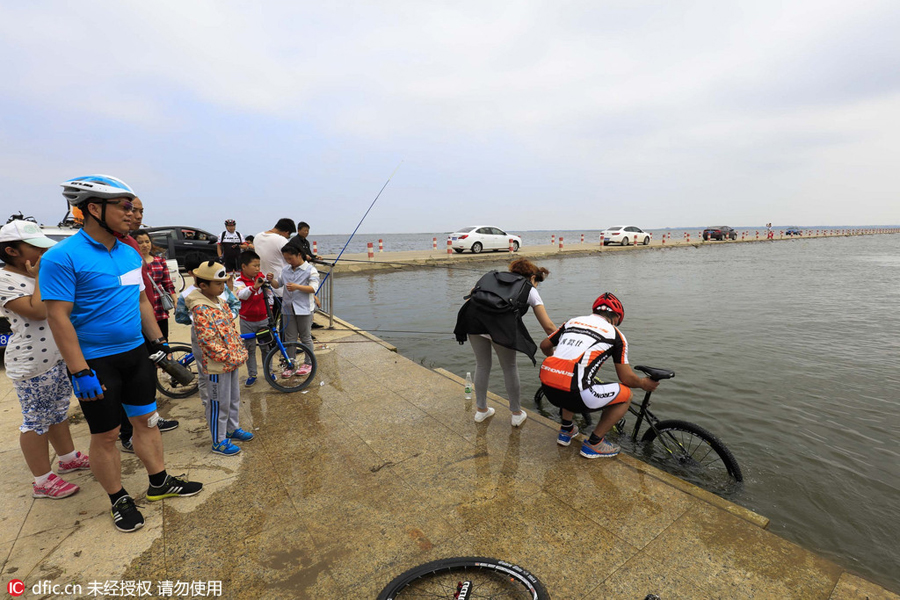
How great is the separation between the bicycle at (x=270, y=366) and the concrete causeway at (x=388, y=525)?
3.32 ft

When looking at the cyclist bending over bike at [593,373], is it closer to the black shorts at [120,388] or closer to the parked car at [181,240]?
the black shorts at [120,388]

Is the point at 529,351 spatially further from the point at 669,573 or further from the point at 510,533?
the point at 669,573

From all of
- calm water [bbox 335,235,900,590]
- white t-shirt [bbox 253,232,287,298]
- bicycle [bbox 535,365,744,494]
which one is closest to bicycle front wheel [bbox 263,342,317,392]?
white t-shirt [bbox 253,232,287,298]

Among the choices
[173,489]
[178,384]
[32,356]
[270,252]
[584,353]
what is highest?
[270,252]

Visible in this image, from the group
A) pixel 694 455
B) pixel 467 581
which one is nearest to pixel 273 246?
pixel 467 581

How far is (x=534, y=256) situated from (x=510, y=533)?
21.2 meters

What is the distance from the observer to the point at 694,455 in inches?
150

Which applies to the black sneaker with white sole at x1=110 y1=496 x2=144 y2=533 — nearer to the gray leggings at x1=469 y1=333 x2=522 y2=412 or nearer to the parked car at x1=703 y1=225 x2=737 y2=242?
the gray leggings at x1=469 y1=333 x2=522 y2=412

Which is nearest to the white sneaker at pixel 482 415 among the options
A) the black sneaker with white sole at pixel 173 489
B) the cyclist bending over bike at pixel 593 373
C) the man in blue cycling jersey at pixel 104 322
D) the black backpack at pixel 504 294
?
the cyclist bending over bike at pixel 593 373

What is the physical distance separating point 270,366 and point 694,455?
15.6ft

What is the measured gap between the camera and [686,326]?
915 centimetres

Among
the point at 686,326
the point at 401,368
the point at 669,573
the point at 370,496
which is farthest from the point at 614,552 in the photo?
the point at 686,326

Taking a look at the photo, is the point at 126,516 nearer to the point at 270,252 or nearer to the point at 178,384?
the point at 178,384

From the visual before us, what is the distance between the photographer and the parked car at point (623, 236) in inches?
1265
